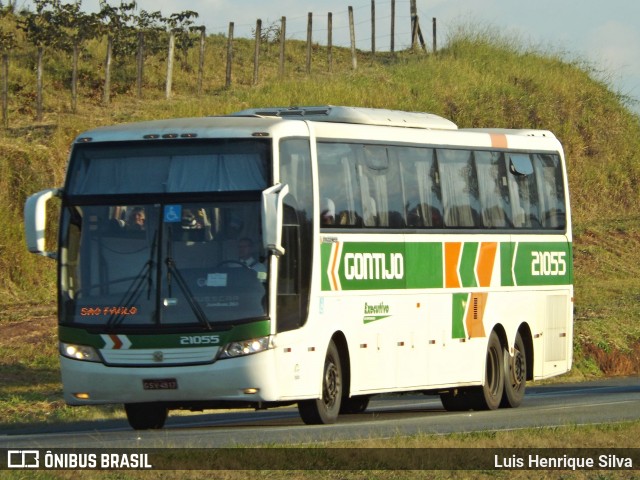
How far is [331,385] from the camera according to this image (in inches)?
707

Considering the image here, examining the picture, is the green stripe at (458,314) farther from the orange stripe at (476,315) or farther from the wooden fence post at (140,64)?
the wooden fence post at (140,64)

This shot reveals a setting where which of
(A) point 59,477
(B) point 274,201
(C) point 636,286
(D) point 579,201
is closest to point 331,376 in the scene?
(B) point 274,201

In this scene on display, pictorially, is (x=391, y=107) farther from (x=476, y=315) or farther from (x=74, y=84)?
(x=476, y=315)

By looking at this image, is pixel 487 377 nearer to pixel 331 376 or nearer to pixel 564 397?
pixel 564 397

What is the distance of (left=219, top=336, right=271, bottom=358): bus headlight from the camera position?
1634 cm

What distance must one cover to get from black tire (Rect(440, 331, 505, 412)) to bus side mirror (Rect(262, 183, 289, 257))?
6.45 m

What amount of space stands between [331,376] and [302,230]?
1882mm

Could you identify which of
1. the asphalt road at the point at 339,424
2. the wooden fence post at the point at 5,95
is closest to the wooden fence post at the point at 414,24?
the wooden fence post at the point at 5,95

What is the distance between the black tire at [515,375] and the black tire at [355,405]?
2.15m

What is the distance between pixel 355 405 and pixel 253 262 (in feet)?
17.5

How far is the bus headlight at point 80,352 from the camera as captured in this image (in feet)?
54.7

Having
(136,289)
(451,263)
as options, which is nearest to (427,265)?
(451,263)

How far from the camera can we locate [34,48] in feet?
151

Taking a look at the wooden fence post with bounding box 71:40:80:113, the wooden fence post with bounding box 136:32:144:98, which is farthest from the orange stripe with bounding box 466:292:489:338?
the wooden fence post with bounding box 136:32:144:98
